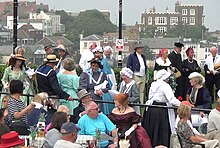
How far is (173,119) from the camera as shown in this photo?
13.1m

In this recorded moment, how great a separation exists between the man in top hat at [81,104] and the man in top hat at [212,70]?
6.38 m

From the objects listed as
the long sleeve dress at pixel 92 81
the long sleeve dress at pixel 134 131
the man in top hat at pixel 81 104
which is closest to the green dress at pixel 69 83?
the long sleeve dress at pixel 92 81

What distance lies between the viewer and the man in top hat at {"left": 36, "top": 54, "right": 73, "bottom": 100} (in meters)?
13.5

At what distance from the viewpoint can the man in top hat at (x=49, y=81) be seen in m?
13.5

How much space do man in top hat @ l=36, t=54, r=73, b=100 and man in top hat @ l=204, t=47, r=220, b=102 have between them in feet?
20.7

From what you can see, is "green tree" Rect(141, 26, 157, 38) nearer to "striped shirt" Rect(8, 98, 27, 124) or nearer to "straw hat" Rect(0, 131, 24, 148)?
"striped shirt" Rect(8, 98, 27, 124)

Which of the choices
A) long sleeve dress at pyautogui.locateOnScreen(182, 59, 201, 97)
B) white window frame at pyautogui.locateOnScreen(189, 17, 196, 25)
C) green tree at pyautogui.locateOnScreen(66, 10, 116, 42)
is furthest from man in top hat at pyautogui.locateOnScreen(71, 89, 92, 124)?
white window frame at pyautogui.locateOnScreen(189, 17, 196, 25)

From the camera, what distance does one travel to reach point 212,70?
1897 centimetres

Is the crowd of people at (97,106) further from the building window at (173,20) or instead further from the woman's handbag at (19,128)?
the building window at (173,20)

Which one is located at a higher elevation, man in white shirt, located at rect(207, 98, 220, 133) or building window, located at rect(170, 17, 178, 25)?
building window, located at rect(170, 17, 178, 25)

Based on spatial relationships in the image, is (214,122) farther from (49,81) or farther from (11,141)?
(49,81)

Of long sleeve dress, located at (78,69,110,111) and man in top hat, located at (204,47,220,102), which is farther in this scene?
man in top hat, located at (204,47,220,102)

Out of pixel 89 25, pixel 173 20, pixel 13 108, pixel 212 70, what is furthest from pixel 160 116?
pixel 173 20

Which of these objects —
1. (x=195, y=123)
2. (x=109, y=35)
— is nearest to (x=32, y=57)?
(x=109, y=35)
